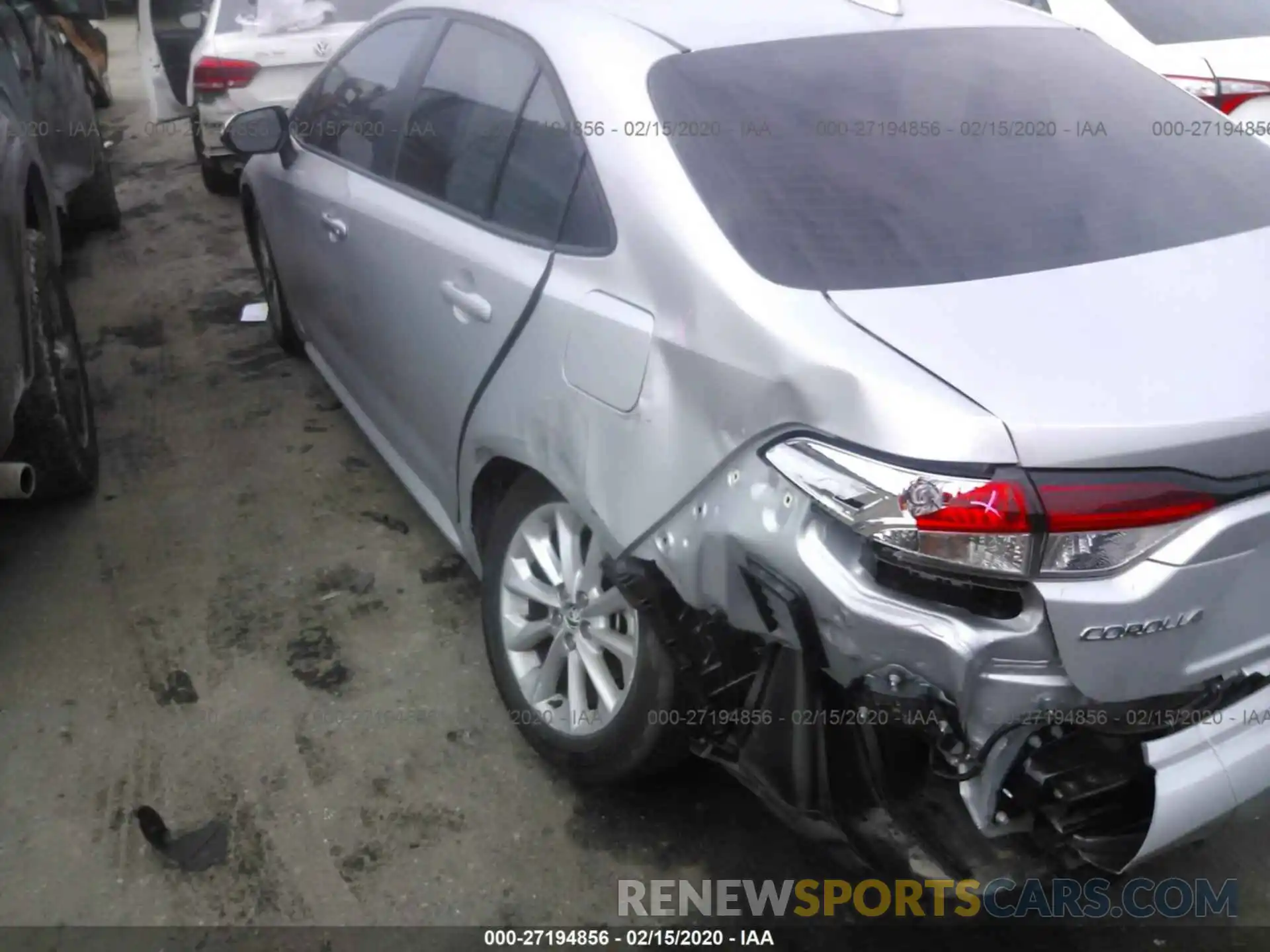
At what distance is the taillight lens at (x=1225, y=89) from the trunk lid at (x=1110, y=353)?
10.4 feet

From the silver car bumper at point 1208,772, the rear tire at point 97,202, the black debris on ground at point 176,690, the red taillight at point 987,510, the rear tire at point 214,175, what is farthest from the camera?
the rear tire at point 214,175

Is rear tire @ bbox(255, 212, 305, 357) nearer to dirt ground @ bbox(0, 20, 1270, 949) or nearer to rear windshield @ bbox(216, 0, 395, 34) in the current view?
dirt ground @ bbox(0, 20, 1270, 949)

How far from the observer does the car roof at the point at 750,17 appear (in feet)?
7.89

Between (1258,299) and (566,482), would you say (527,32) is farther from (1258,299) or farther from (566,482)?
(1258,299)

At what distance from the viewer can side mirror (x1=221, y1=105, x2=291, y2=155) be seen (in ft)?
12.1

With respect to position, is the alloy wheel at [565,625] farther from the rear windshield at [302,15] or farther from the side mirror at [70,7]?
the rear windshield at [302,15]

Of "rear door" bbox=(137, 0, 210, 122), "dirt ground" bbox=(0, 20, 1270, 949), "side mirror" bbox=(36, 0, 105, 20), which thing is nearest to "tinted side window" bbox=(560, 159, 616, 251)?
"dirt ground" bbox=(0, 20, 1270, 949)

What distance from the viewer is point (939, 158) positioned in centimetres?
220

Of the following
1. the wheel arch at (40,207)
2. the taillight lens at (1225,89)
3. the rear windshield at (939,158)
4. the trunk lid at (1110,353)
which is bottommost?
the wheel arch at (40,207)

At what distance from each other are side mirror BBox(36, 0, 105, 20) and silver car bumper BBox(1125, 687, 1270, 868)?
507 centimetres

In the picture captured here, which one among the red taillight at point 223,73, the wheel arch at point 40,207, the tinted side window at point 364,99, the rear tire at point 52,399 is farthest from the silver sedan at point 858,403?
the red taillight at point 223,73

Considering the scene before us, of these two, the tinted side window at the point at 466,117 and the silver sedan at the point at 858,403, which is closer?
the silver sedan at the point at 858,403

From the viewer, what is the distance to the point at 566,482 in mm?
2246

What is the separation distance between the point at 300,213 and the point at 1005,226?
253 cm
